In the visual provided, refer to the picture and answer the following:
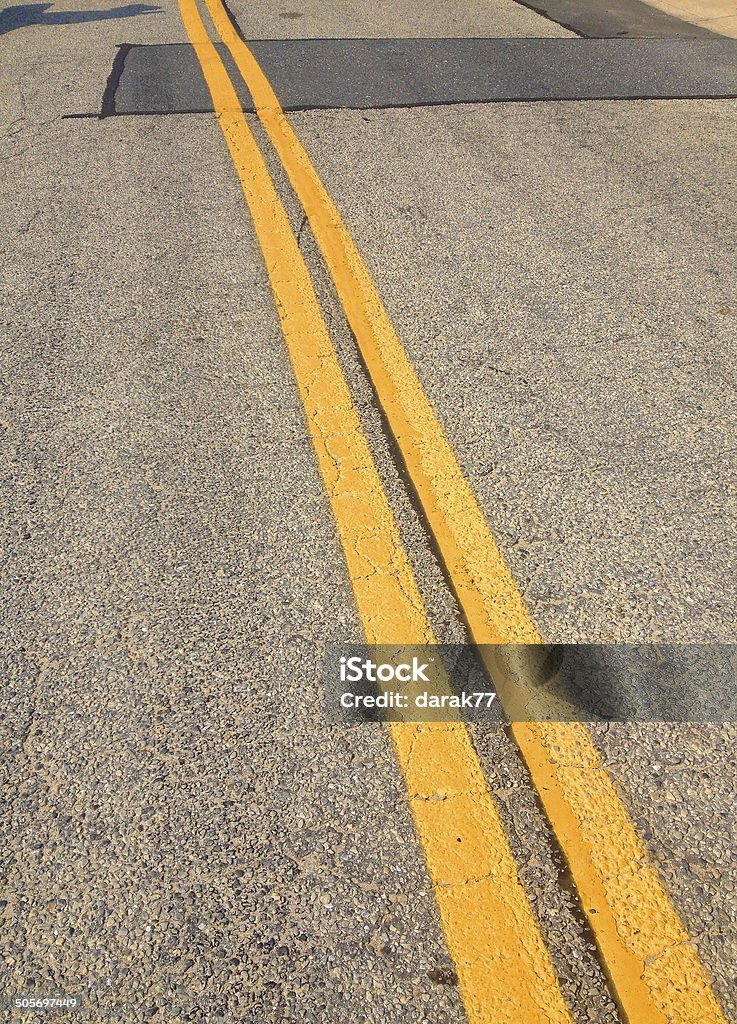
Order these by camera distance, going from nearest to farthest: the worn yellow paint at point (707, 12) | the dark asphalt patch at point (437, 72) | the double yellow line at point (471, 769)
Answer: the double yellow line at point (471, 769), the dark asphalt patch at point (437, 72), the worn yellow paint at point (707, 12)

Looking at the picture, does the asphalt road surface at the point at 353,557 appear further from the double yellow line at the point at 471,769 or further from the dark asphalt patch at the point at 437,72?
the dark asphalt patch at the point at 437,72

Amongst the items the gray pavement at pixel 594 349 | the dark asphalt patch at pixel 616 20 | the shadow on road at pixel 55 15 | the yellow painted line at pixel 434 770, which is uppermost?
the dark asphalt patch at pixel 616 20

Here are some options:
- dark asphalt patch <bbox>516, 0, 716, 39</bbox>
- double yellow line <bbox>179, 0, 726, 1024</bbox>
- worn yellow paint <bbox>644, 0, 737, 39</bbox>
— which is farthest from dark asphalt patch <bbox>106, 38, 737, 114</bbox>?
double yellow line <bbox>179, 0, 726, 1024</bbox>

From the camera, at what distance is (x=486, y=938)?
6.57 feet

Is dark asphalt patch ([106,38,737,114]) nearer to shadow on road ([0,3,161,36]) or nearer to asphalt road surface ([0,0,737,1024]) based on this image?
asphalt road surface ([0,0,737,1024])

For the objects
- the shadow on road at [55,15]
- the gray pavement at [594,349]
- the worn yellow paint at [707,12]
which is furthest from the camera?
the shadow on road at [55,15]

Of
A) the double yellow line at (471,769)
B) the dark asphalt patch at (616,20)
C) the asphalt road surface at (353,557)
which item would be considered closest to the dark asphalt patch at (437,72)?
the dark asphalt patch at (616,20)

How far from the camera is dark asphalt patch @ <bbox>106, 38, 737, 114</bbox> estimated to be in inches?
294

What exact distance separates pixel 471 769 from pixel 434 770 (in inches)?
3.4

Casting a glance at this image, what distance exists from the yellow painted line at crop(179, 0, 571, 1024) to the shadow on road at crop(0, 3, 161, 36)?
23.5 feet

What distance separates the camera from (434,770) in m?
2.35

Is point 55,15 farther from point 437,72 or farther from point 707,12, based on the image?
point 707,12

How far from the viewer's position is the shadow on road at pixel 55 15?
10000 millimetres

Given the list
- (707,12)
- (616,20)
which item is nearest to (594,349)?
(616,20)
